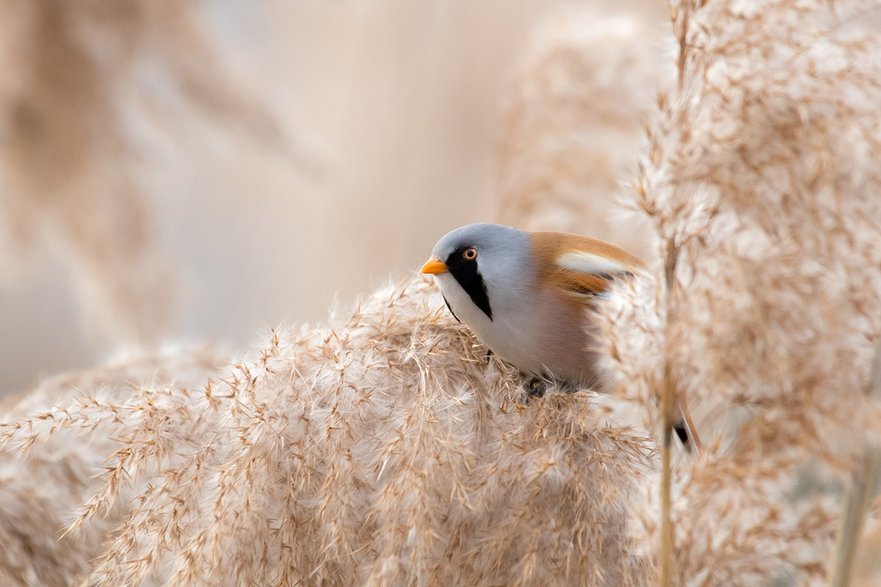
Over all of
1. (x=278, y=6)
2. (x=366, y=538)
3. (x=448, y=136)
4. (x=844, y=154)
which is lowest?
(x=366, y=538)

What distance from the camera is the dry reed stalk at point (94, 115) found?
1.93 m

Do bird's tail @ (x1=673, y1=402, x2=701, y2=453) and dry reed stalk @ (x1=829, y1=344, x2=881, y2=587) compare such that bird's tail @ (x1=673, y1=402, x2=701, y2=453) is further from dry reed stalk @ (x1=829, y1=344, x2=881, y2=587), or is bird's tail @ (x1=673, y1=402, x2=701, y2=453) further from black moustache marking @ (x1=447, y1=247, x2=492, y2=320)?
black moustache marking @ (x1=447, y1=247, x2=492, y2=320)

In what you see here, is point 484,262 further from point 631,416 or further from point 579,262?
point 631,416

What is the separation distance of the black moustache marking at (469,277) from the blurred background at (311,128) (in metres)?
0.11

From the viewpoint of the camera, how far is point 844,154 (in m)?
0.60

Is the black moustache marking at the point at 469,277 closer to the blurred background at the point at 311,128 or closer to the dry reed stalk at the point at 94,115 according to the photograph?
the blurred background at the point at 311,128

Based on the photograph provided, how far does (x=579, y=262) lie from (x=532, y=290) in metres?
0.07

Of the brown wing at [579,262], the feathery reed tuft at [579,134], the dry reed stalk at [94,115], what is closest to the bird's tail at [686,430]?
the brown wing at [579,262]

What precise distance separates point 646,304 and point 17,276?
6.06 feet

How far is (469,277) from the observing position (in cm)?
108

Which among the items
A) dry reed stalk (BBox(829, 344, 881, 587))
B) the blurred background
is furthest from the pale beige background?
dry reed stalk (BBox(829, 344, 881, 587))

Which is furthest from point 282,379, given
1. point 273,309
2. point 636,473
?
point 273,309

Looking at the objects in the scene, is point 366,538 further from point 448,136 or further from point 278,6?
point 278,6

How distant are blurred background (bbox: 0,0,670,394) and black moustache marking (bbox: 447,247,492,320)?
0.11 meters
